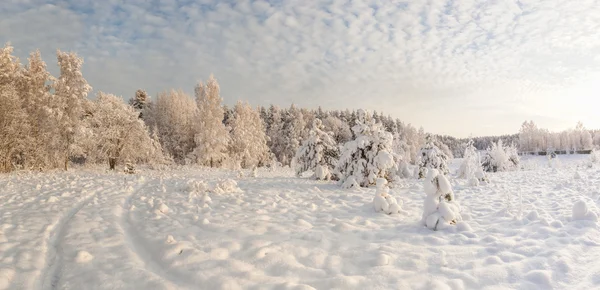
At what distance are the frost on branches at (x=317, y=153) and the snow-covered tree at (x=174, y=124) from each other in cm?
2922

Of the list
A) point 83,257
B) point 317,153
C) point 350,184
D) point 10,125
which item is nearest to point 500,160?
point 317,153

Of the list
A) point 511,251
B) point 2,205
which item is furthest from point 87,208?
point 511,251

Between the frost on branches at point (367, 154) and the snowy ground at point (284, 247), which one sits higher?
the frost on branches at point (367, 154)

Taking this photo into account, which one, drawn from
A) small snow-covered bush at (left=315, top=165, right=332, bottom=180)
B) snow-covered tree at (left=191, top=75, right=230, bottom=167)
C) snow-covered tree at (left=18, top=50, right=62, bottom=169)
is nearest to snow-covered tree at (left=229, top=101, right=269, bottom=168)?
snow-covered tree at (left=191, top=75, right=230, bottom=167)

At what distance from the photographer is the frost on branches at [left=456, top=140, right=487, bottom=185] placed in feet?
45.1

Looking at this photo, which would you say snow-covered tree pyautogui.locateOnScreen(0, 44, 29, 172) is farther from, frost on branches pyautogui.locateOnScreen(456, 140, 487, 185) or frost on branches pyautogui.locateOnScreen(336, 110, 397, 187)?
frost on branches pyautogui.locateOnScreen(456, 140, 487, 185)

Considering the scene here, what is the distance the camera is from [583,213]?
6.69m

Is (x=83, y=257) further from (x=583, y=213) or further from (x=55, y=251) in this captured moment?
(x=583, y=213)

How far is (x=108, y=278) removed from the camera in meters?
4.03

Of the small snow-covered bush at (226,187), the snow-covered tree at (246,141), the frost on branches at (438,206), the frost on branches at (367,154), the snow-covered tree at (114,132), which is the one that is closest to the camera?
the frost on branches at (438,206)

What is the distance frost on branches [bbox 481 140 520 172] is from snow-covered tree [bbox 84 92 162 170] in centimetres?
3070

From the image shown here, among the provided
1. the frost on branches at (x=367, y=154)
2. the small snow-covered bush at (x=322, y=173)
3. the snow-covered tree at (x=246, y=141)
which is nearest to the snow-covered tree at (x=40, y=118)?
the snow-covered tree at (x=246, y=141)

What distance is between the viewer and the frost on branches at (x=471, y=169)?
45.1 feet

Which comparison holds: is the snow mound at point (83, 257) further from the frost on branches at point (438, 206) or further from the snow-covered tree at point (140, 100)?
the snow-covered tree at point (140, 100)
